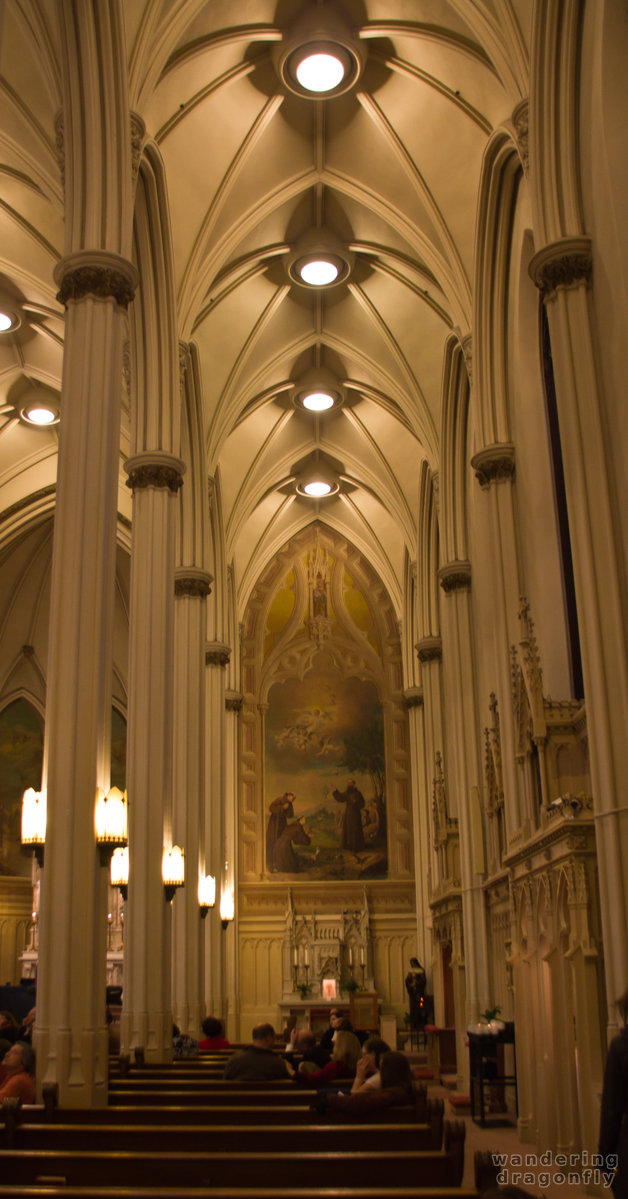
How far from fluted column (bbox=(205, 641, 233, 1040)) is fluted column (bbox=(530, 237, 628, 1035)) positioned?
1270cm

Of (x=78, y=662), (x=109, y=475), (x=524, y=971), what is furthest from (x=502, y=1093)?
(x=109, y=475)

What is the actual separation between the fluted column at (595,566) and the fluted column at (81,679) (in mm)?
4044

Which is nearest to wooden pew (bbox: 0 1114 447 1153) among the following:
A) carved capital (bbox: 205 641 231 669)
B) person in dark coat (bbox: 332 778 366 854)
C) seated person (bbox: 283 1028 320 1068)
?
seated person (bbox: 283 1028 320 1068)

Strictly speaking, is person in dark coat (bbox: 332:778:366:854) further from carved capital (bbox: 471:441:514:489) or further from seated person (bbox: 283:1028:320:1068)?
seated person (bbox: 283:1028:320:1068)

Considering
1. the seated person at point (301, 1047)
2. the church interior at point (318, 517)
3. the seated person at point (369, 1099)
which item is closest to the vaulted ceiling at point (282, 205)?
the church interior at point (318, 517)

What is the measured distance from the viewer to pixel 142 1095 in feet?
27.5

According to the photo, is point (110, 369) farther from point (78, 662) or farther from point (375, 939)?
point (375, 939)

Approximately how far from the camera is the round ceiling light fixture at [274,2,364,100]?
47.3 feet

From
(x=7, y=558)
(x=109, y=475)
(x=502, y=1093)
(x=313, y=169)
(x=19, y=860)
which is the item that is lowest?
(x=502, y=1093)

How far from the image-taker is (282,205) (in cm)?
1794

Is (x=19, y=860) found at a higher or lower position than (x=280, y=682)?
lower

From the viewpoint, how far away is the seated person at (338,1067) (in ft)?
27.1

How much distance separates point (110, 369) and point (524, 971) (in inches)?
282

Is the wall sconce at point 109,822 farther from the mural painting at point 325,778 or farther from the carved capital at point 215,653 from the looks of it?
the mural painting at point 325,778
